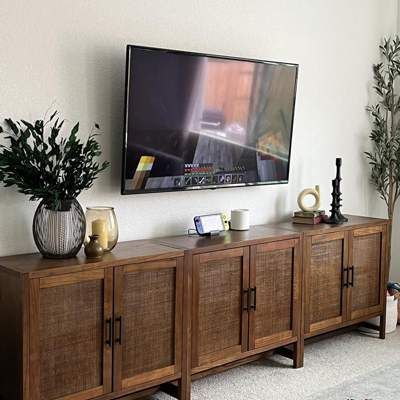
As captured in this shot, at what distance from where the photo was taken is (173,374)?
325 centimetres

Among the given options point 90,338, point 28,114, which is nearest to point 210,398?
point 90,338

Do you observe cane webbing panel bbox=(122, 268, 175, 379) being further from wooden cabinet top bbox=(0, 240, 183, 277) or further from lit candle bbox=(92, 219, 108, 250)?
lit candle bbox=(92, 219, 108, 250)

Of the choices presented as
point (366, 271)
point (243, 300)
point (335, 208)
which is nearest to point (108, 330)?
point (243, 300)

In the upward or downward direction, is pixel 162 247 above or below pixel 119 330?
above

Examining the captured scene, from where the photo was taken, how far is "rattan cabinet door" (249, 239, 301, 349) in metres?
3.60

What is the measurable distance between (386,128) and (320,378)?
2079mm

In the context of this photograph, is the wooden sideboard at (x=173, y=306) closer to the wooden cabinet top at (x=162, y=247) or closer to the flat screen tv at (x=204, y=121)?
the wooden cabinet top at (x=162, y=247)

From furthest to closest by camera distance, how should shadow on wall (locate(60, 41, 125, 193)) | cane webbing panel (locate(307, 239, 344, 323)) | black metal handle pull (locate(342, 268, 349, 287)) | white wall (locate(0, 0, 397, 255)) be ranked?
black metal handle pull (locate(342, 268, 349, 287)) < cane webbing panel (locate(307, 239, 344, 323)) < shadow on wall (locate(60, 41, 125, 193)) < white wall (locate(0, 0, 397, 255))

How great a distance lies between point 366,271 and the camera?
14.1 ft

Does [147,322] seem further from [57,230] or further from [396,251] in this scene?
[396,251]

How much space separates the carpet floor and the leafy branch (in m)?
1.19

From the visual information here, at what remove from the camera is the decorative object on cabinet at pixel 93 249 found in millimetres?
2969

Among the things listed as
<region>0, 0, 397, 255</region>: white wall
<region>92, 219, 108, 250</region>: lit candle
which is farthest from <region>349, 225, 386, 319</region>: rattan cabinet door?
<region>92, 219, 108, 250</region>: lit candle

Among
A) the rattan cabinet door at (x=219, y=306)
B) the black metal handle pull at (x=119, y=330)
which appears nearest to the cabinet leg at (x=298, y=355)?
the rattan cabinet door at (x=219, y=306)
